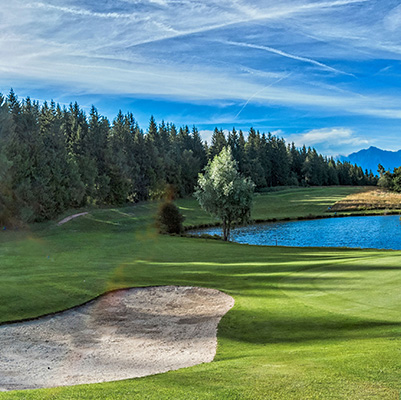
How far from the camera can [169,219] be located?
48406 mm

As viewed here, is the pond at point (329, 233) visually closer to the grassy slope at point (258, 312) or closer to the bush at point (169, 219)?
the bush at point (169, 219)

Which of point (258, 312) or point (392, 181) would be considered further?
point (392, 181)

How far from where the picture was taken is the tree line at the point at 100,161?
58656 mm

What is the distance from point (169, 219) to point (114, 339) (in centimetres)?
3620

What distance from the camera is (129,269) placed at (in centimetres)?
2253

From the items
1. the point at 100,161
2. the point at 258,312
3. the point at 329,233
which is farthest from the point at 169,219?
the point at 100,161

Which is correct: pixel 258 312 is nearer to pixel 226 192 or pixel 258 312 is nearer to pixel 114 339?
pixel 114 339

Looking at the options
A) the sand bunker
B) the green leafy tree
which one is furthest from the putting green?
the green leafy tree

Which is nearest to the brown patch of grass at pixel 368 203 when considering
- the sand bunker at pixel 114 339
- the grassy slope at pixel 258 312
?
the grassy slope at pixel 258 312

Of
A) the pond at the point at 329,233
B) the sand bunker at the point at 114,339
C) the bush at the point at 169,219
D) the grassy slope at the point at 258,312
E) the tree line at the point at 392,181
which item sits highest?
the tree line at the point at 392,181

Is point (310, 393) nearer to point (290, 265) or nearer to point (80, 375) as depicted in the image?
point (80, 375)

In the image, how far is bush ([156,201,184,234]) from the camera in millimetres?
47969

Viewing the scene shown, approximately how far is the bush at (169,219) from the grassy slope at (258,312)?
47.7ft

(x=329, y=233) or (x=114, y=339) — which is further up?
(x=114, y=339)
